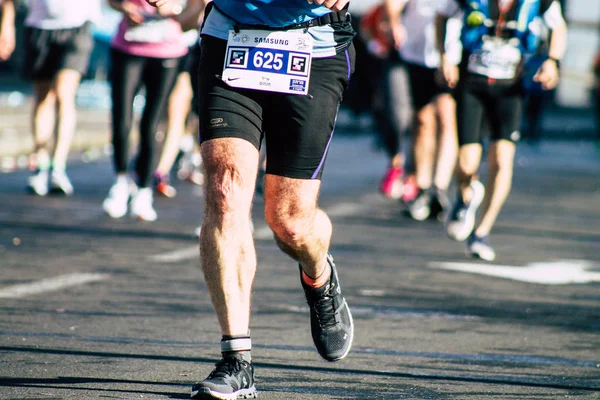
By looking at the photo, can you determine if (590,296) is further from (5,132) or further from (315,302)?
(5,132)

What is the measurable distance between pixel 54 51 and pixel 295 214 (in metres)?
6.38

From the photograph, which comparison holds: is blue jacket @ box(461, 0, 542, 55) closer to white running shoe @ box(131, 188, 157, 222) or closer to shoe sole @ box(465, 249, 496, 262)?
shoe sole @ box(465, 249, 496, 262)

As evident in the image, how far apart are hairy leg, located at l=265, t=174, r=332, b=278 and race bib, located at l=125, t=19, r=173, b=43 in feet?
15.9

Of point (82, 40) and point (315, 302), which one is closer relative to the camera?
point (315, 302)

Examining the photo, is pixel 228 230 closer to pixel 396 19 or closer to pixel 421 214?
pixel 421 214

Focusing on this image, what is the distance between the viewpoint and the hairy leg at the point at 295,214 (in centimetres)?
455

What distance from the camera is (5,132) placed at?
14.5m

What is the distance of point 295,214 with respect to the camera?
4582mm

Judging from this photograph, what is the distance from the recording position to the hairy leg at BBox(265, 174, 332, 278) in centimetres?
455

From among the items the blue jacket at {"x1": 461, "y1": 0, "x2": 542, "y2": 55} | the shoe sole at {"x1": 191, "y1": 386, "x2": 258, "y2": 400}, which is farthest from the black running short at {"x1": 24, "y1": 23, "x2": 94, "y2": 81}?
the shoe sole at {"x1": 191, "y1": 386, "x2": 258, "y2": 400}

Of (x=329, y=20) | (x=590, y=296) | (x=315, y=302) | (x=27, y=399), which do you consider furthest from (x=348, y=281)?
(x=27, y=399)

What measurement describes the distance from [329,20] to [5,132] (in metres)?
10.5

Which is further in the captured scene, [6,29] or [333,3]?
[6,29]

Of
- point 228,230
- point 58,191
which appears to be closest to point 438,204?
point 58,191
